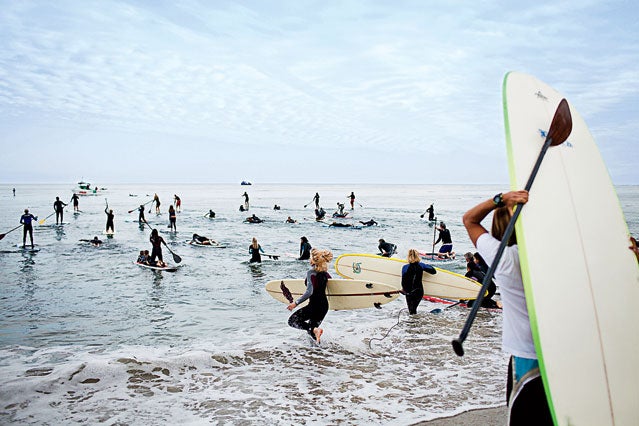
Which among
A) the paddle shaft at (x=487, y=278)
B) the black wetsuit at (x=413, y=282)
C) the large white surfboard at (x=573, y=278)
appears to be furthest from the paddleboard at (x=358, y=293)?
the paddle shaft at (x=487, y=278)

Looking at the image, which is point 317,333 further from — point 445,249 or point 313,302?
point 445,249

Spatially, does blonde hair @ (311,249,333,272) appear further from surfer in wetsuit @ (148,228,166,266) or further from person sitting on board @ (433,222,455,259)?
person sitting on board @ (433,222,455,259)

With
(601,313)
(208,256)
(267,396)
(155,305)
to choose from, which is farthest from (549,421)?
(208,256)

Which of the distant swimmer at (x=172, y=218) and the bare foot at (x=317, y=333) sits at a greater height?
the distant swimmer at (x=172, y=218)

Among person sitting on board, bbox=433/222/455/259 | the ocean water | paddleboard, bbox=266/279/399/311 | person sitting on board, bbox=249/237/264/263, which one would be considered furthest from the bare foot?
person sitting on board, bbox=433/222/455/259

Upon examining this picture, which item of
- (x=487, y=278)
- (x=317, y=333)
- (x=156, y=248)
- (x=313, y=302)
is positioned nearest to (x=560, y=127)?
(x=487, y=278)

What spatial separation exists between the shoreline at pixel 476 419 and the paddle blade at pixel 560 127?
3039mm

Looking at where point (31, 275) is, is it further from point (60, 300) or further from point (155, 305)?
point (155, 305)

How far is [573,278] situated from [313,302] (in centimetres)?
488

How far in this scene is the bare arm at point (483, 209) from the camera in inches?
103

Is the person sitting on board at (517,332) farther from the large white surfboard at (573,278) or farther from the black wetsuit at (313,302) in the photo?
the black wetsuit at (313,302)

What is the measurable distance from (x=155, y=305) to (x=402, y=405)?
836 cm

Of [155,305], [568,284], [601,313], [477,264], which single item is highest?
[568,284]

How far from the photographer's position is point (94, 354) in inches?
311
